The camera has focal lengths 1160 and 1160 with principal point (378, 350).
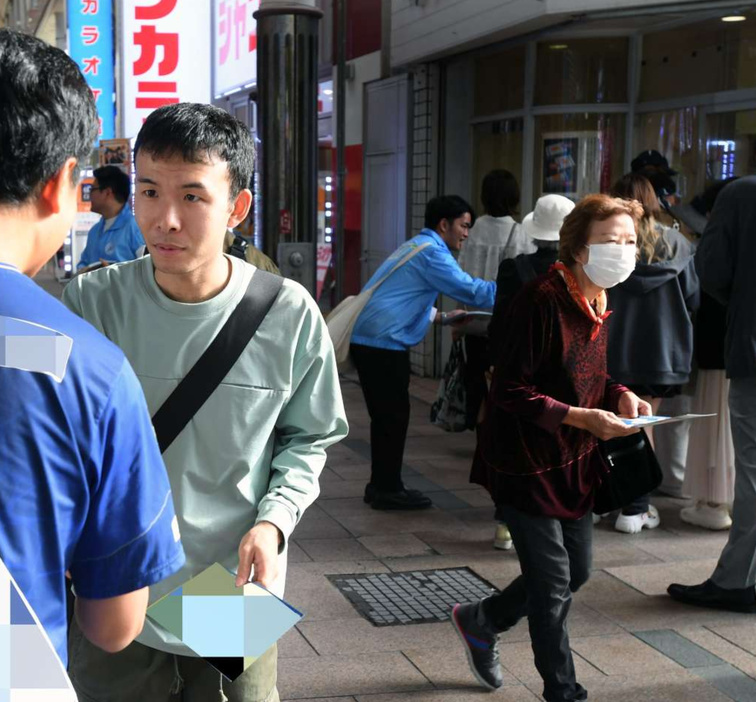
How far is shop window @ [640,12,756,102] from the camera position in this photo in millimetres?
8859

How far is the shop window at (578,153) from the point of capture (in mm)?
10148

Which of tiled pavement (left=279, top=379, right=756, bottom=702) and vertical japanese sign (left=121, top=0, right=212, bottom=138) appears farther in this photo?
vertical japanese sign (left=121, top=0, right=212, bottom=138)

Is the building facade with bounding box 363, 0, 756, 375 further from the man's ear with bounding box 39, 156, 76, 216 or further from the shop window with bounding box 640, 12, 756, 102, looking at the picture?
the man's ear with bounding box 39, 156, 76, 216

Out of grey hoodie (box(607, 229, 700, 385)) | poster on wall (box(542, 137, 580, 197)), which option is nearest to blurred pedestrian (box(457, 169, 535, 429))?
grey hoodie (box(607, 229, 700, 385))

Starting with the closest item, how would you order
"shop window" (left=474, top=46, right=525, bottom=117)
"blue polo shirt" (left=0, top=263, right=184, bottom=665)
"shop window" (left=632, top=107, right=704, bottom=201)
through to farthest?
"blue polo shirt" (left=0, top=263, right=184, bottom=665) < "shop window" (left=632, top=107, right=704, bottom=201) < "shop window" (left=474, top=46, right=525, bottom=117)

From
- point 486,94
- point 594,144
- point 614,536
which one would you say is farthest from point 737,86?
point 614,536

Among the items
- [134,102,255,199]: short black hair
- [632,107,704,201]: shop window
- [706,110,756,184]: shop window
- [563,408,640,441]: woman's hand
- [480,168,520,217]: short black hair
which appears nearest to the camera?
[134,102,255,199]: short black hair

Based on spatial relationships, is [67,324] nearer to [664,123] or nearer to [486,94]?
[664,123]

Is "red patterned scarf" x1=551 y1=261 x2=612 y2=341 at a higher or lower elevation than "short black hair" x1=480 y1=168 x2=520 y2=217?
lower

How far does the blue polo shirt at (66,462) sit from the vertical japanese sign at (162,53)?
1240 cm

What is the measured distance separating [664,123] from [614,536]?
181 inches

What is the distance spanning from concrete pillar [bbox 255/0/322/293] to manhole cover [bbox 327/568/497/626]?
3593mm

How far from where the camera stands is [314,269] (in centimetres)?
886

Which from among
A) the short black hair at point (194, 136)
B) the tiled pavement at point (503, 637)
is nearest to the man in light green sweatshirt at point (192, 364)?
the short black hair at point (194, 136)
